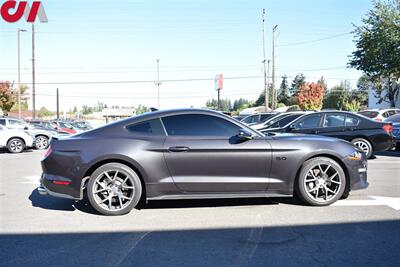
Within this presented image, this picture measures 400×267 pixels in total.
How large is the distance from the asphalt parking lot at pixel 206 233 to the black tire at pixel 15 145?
32.3ft

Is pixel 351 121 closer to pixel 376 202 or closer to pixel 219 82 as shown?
pixel 376 202

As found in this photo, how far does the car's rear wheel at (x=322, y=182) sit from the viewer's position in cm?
585

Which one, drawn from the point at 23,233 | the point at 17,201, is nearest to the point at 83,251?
the point at 23,233

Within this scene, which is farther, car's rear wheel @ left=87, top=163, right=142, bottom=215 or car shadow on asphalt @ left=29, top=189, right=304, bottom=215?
car shadow on asphalt @ left=29, top=189, right=304, bottom=215

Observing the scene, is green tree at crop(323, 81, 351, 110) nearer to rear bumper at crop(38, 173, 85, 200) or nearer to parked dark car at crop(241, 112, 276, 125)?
parked dark car at crop(241, 112, 276, 125)

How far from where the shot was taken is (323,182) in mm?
5914

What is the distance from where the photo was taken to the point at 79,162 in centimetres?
550

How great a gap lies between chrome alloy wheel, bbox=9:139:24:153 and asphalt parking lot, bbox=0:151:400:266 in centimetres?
982

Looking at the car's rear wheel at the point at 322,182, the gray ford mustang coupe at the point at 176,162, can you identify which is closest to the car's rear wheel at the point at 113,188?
the gray ford mustang coupe at the point at 176,162

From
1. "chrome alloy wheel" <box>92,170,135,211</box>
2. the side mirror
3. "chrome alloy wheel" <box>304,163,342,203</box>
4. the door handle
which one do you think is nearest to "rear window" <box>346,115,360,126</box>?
"chrome alloy wheel" <box>304,163,342,203</box>

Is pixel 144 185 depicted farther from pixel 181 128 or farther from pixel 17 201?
pixel 17 201

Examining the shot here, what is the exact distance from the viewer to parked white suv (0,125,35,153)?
15.7m

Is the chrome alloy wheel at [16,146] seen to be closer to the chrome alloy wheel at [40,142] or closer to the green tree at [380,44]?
the chrome alloy wheel at [40,142]

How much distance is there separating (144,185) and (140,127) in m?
0.83
